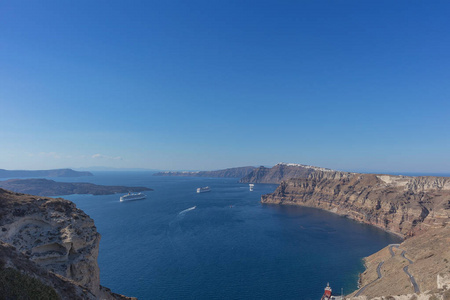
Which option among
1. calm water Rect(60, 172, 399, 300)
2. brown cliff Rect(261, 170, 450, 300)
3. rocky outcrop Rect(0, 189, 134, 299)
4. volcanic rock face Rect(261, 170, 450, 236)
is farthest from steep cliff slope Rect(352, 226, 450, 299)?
rocky outcrop Rect(0, 189, 134, 299)

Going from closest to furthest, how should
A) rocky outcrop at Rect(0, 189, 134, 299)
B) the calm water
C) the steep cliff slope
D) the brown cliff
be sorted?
rocky outcrop at Rect(0, 189, 134, 299) → the steep cliff slope → the brown cliff → the calm water

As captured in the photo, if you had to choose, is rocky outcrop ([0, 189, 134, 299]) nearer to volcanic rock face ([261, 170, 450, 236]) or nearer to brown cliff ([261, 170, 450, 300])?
brown cliff ([261, 170, 450, 300])

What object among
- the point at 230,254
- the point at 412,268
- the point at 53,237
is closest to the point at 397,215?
the point at 412,268

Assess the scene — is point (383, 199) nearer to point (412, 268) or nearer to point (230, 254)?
point (412, 268)

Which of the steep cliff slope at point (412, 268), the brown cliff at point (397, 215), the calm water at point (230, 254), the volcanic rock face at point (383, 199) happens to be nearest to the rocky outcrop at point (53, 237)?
the calm water at point (230, 254)

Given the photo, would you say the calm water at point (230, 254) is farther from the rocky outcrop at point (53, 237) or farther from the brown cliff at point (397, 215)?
the rocky outcrop at point (53, 237)

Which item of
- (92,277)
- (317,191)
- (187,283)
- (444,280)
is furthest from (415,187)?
(92,277)

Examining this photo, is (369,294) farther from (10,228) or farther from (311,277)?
(10,228)
